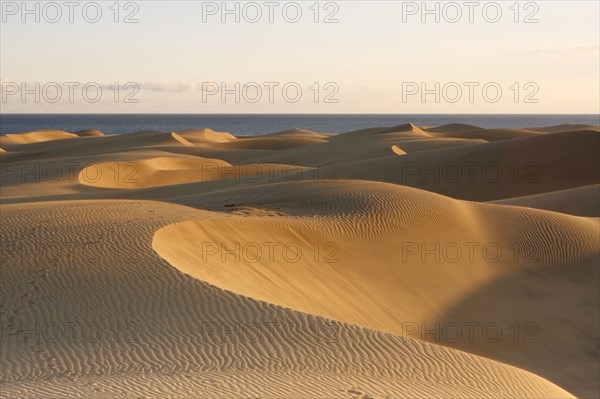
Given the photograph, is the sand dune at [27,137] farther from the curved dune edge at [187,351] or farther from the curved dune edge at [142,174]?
the curved dune edge at [187,351]

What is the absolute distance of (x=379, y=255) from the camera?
14.6 meters

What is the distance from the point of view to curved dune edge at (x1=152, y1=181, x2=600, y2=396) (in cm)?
Answer: 1155

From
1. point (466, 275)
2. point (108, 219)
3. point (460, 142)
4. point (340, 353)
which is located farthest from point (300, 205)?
point (460, 142)

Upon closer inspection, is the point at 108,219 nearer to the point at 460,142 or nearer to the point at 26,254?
the point at 26,254

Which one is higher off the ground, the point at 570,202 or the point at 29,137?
the point at 29,137

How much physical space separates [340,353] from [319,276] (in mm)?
4801

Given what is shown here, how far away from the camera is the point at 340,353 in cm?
801

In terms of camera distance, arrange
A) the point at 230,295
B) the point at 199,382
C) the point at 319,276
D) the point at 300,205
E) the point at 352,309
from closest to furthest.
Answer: the point at 199,382 → the point at 230,295 → the point at 352,309 → the point at 319,276 → the point at 300,205

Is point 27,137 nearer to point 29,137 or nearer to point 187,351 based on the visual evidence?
point 29,137

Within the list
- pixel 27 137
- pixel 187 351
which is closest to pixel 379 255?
pixel 187 351

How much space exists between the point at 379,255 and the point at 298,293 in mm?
3716

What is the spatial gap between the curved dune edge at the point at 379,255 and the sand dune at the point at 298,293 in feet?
0.14

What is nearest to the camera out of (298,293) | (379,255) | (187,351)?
(187,351)

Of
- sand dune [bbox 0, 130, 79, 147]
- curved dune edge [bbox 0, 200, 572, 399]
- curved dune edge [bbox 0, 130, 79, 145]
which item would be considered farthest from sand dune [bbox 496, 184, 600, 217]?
curved dune edge [bbox 0, 130, 79, 145]
